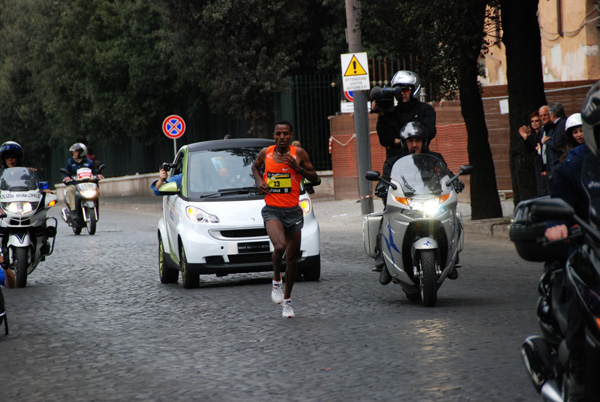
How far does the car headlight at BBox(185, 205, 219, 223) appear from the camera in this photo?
12.8 meters

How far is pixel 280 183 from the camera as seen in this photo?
10320 mm

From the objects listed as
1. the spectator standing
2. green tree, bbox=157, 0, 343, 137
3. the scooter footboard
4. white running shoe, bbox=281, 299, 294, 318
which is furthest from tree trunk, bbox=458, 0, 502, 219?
green tree, bbox=157, 0, 343, 137

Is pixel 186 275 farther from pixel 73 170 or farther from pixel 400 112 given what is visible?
pixel 73 170

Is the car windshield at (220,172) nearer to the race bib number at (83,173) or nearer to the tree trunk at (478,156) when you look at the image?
the tree trunk at (478,156)

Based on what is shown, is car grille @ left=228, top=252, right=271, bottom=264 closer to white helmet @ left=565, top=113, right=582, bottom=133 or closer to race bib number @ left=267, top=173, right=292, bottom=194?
race bib number @ left=267, top=173, right=292, bottom=194

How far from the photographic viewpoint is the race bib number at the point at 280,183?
10.3 metres

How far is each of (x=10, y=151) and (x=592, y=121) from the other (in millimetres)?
10883

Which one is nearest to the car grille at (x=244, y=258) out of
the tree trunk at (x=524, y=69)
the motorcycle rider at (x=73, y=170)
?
the tree trunk at (x=524, y=69)

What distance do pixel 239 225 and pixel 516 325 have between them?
4.55m

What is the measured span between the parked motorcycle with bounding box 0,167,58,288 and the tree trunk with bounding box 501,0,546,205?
743 centimetres

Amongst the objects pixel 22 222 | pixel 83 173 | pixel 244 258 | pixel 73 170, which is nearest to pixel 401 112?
pixel 244 258

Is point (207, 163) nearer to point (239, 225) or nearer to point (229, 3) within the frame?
point (239, 225)

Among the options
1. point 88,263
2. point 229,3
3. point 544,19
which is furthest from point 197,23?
point 88,263

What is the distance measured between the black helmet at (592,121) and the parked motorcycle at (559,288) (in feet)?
0.55
